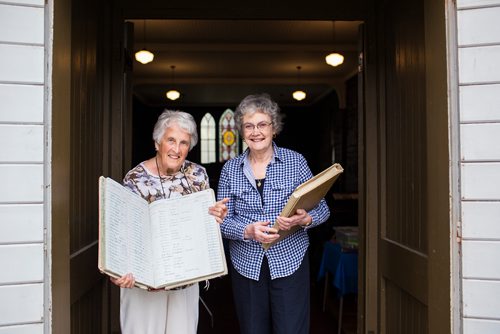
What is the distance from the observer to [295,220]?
6.79ft

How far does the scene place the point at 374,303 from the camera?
9.90ft

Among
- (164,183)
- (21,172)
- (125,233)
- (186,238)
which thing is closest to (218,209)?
(186,238)

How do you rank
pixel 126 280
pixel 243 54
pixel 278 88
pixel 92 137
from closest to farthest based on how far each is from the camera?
1. pixel 126 280
2. pixel 92 137
3. pixel 243 54
4. pixel 278 88

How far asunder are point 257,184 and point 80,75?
968 mm

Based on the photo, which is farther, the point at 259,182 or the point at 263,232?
the point at 259,182

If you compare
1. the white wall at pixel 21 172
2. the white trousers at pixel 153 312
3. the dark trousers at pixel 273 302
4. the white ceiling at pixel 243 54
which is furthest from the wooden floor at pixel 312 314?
the white ceiling at pixel 243 54

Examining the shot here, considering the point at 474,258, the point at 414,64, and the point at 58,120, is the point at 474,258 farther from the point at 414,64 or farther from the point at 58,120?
the point at 58,120

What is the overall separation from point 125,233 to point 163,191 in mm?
311

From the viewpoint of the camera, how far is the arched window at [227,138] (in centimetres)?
1527

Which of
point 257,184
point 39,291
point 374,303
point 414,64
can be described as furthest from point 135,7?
point 374,303

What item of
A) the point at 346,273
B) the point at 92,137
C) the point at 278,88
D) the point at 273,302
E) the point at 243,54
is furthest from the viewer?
the point at 278,88

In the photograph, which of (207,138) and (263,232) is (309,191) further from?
(207,138)

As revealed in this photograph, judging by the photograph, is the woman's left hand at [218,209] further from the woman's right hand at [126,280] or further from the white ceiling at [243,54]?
the white ceiling at [243,54]

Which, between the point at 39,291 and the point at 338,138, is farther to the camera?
the point at 338,138
